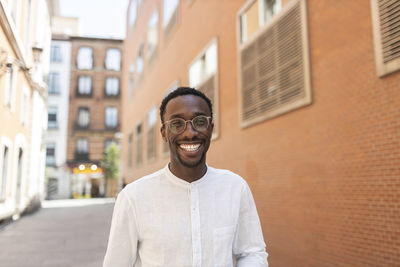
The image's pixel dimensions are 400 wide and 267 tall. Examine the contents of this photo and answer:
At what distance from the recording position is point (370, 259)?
4715mm

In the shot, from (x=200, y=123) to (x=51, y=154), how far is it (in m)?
37.7

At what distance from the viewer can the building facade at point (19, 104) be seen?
34.9 feet

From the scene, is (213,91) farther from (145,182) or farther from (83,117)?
(83,117)

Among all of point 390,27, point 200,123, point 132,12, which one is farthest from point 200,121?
point 132,12

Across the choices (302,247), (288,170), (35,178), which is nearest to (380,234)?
(302,247)

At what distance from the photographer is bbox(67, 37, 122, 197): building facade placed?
37812 millimetres

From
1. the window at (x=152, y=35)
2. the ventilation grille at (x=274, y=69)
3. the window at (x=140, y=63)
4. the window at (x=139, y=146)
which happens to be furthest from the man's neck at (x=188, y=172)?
the window at (x=140, y=63)

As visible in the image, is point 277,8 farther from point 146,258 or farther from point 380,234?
point 146,258

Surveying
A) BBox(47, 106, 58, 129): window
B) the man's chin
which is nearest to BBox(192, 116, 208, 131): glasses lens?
the man's chin

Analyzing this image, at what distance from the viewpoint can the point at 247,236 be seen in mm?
1922

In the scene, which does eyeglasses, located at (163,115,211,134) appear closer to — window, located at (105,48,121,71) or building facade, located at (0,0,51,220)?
building facade, located at (0,0,51,220)

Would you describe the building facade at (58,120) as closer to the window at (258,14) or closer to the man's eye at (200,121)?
the window at (258,14)

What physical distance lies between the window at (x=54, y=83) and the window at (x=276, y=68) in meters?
32.4

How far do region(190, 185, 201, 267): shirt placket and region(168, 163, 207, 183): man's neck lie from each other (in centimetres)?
4
